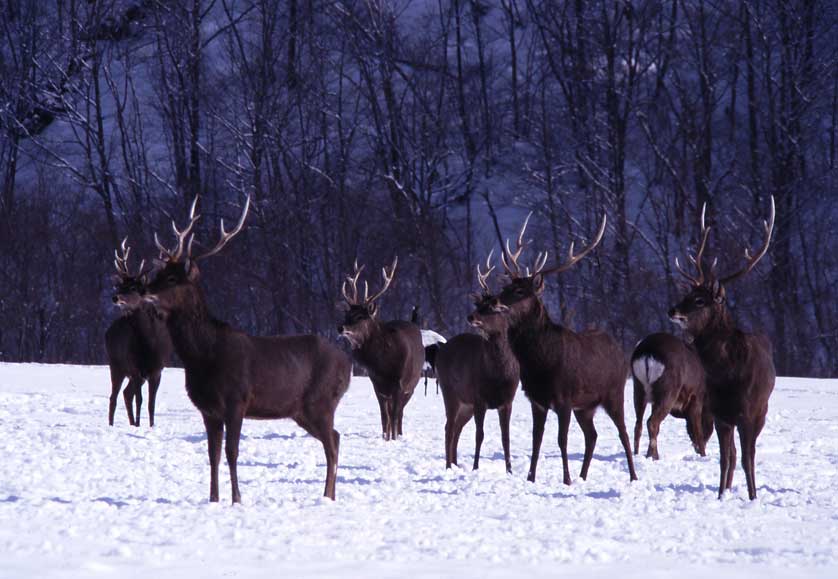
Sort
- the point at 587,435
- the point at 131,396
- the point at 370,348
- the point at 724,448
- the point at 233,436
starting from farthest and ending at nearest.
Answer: the point at 370,348
the point at 131,396
the point at 587,435
the point at 724,448
the point at 233,436

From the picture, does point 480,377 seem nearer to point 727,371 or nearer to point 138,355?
point 727,371

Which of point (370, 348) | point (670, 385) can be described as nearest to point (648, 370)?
point (670, 385)

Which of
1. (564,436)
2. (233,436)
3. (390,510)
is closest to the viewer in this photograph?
(390,510)

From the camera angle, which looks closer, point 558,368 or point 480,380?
point 558,368

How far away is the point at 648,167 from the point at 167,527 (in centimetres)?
2611

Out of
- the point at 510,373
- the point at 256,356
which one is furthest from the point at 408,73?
the point at 256,356

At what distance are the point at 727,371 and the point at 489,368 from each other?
248 centimetres

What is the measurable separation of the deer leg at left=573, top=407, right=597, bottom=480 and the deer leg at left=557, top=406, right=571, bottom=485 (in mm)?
190

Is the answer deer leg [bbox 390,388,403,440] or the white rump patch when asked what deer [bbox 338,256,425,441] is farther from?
the white rump patch

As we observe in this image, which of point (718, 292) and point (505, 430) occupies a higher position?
point (718, 292)

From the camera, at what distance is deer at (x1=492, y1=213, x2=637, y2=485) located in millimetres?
10328

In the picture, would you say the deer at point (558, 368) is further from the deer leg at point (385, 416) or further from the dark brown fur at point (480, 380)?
the deer leg at point (385, 416)

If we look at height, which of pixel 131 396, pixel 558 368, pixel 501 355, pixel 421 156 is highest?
pixel 421 156

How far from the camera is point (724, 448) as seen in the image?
935cm
